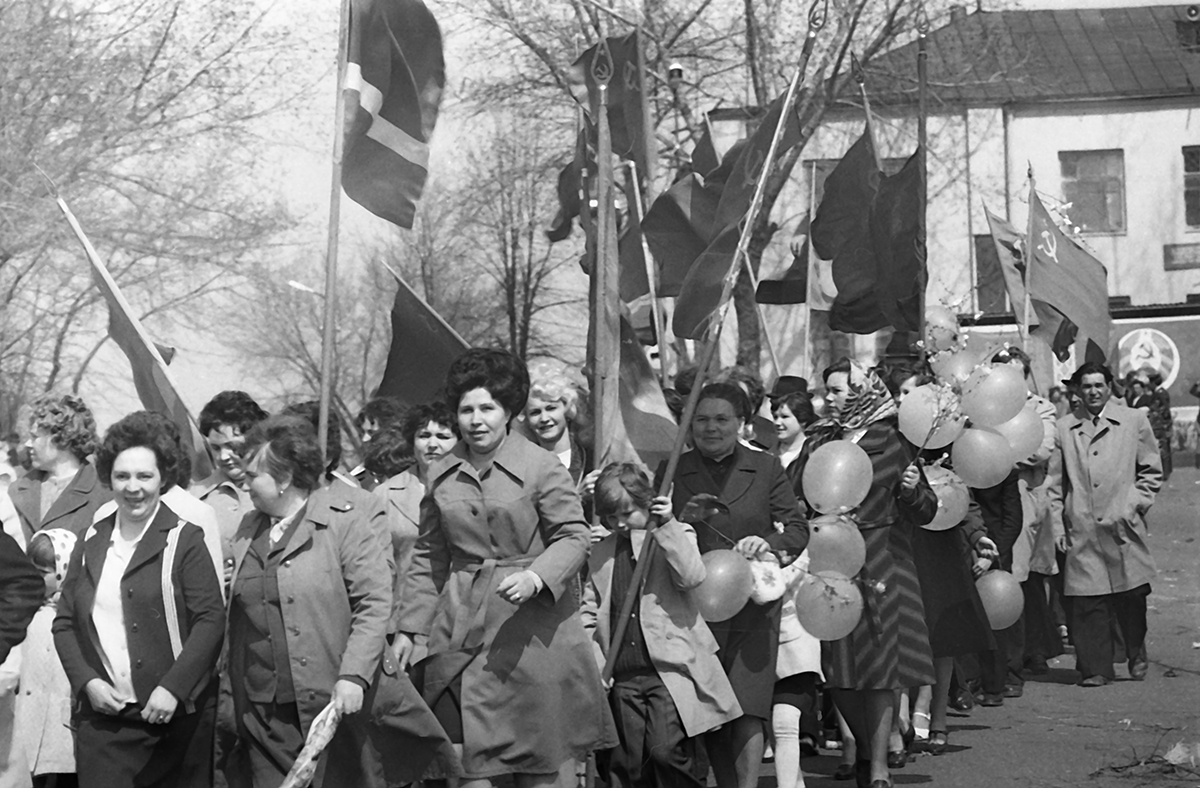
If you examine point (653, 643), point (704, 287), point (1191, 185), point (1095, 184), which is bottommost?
point (653, 643)

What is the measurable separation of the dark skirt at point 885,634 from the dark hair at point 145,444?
3139 millimetres

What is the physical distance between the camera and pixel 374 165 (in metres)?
7.84

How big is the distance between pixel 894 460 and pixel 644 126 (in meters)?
2.67

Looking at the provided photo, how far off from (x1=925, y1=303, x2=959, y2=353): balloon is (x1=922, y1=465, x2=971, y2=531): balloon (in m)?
1.35

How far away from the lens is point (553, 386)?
25.3ft

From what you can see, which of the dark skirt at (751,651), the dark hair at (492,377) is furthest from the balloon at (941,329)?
the dark hair at (492,377)

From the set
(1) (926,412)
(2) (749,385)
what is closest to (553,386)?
(2) (749,385)

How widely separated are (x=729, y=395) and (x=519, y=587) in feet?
6.41

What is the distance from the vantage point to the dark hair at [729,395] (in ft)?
24.2

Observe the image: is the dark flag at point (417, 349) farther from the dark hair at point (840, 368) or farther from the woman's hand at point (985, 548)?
the woman's hand at point (985, 548)

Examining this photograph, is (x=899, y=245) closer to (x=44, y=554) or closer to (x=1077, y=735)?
(x=1077, y=735)

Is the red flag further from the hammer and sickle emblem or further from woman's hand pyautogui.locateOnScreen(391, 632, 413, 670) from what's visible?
woman's hand pyautogui.locateOnScreen(391, 632, 413, 670)

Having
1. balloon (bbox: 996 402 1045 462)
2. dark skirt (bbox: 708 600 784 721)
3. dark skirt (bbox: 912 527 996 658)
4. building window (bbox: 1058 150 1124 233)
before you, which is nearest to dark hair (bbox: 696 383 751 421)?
dark skirt (bbox: 708 600 784 721)

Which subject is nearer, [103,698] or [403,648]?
[103,698]
